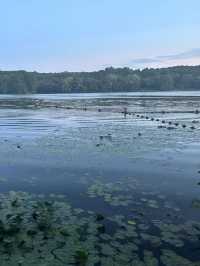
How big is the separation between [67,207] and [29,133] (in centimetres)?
1803

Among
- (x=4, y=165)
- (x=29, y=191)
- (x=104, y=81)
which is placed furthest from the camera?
(x=104, y=81)

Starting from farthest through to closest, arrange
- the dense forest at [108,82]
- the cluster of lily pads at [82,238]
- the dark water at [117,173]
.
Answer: the dense forest at [108,82], the dark water at [117,173], the cluster of lily pads at [82,238]

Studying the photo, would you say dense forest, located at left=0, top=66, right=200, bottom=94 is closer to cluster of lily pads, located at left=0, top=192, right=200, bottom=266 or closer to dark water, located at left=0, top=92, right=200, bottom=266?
dark water, located at left=0, top=92, right=200, bottom=266

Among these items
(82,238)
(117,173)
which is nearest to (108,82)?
(117,173)

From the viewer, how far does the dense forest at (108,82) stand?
165 metres

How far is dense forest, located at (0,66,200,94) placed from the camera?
16512 cm

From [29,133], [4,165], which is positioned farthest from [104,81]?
[4,165]

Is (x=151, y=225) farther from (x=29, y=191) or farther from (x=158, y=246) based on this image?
(x=29, y=191)

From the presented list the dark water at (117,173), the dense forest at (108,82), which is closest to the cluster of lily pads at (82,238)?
the dark water at (117,173)

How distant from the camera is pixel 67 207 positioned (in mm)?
10711

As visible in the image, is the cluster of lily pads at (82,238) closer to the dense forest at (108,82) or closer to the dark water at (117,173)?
the dark water at (117,173)

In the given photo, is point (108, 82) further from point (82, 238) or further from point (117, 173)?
point (82, 238)

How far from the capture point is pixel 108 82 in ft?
549

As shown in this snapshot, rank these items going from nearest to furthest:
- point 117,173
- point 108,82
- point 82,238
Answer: point 82,238
point 117,173
point 108,82
